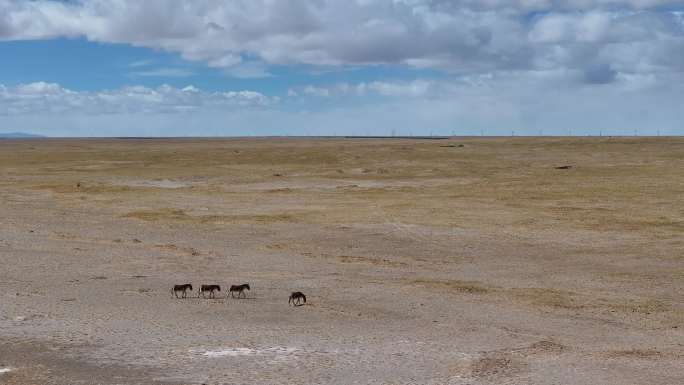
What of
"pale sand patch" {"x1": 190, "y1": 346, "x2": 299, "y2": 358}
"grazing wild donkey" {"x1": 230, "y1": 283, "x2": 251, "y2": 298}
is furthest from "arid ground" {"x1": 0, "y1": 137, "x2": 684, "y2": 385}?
"grazing wild donkey" {"x1": 230, "y1": 283, "x2": 251, "y2": 298}

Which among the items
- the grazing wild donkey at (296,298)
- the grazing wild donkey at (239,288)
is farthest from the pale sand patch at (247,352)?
the grazing wild donkey at (239,288)

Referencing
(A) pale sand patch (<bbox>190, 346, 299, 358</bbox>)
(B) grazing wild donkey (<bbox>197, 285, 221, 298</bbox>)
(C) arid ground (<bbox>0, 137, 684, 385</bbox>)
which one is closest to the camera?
(C) arid ground (<bbox>0, 137, 684, 385</bbox>)

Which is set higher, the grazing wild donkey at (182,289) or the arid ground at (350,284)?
the grazing wild donkey at (182,289)

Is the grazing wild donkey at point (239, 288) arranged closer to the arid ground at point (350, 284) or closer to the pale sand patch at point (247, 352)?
the arid ground at point (350, 284)

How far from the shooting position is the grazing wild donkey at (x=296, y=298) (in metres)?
17.2

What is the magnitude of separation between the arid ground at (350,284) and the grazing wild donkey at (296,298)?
0.96ft

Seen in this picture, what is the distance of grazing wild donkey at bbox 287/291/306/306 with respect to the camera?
56.4 feet

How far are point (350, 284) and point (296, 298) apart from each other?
8.28 feet

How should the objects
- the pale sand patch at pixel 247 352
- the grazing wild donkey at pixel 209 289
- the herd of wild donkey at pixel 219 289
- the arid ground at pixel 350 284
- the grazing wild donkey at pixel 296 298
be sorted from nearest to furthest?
the arid ground at pixel 350 284
the pale sand patch at pixel 247 352
the grazing wild donkey at pixel 296 298
the herd of wild donkey at pixel 219 289
the grazing wild donkey at pixel 209 289

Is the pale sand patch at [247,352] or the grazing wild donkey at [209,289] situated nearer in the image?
the pale sand patch at [247,352]

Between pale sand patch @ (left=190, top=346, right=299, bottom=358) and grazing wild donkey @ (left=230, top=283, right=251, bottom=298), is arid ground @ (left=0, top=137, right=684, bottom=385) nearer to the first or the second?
pale sand patch @ (left=190, top=346, right=299, bottom=358)

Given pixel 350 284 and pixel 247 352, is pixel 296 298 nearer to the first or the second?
pixel 350 284

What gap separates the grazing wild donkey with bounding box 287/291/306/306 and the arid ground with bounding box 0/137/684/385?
292mm

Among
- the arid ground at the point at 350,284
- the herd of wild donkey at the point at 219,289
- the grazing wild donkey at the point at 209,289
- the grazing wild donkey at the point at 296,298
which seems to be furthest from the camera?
the grazing wild donkey at the point at 209,289
